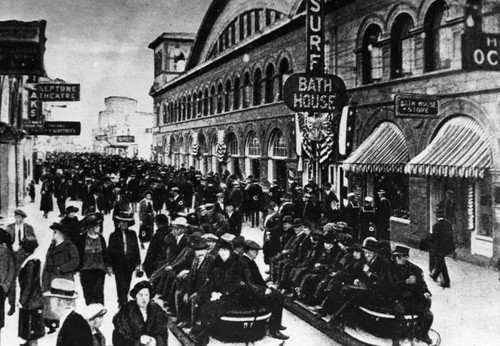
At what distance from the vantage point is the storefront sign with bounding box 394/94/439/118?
12539 millimetres

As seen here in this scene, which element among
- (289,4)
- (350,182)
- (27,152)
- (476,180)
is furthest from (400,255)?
(27,152)

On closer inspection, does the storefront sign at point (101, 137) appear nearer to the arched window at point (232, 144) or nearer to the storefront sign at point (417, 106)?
the arched window at point (232, 144)

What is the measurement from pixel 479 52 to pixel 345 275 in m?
4.61

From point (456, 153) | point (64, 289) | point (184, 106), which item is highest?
point (184, 106)

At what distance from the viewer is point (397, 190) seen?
15555mm

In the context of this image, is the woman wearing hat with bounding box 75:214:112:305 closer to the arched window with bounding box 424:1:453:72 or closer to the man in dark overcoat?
the man in dark overcoat

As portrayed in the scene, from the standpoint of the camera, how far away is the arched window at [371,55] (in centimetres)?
1633

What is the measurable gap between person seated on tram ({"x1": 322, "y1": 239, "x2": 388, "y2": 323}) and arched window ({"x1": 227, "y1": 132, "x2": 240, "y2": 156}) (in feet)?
68.2

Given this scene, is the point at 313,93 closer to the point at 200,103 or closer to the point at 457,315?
the point at 457,315

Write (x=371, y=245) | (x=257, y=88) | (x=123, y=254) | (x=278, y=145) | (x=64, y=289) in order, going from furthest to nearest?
(x=257, y=88) → (x=278, y=145) → (x=371, y=245) → (x=123, y=254) → (x=64, y=289)

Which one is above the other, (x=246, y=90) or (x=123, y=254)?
(x=246, y=90)

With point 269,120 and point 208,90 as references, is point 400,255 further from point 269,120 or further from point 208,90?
point 208,90

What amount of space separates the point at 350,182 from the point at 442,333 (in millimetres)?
9962

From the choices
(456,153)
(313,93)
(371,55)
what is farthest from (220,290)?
(371,55)
